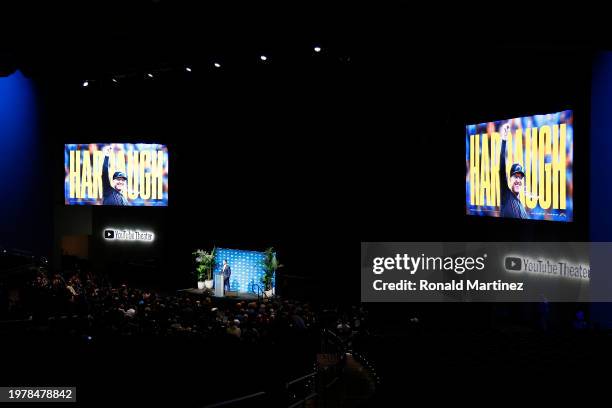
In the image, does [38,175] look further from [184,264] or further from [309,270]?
[309,270]

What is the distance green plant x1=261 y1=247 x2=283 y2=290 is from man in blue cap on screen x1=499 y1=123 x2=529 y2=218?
797cm

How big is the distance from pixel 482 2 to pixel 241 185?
12.6m

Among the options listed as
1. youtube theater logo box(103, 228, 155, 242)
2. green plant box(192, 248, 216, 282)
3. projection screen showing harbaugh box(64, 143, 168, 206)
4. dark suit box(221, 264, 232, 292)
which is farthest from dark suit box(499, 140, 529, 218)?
youtube theater logo box(103, 228, 155, 242)

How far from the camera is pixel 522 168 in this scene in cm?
1359

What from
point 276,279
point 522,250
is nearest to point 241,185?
point 276,279

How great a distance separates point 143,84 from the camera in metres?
22.4

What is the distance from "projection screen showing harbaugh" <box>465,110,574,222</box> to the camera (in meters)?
12.3

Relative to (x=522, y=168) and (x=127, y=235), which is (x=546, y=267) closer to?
(x=522, y=168)

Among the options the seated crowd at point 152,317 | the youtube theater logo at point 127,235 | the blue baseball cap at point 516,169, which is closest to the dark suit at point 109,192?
the youtube theater logo at point 127,235

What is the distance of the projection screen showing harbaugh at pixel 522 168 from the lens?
485 inches

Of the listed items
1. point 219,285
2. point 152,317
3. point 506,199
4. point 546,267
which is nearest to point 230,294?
point 219,285

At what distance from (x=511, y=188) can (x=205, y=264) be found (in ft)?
37.1

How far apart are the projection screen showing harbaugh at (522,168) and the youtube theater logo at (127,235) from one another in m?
12.3

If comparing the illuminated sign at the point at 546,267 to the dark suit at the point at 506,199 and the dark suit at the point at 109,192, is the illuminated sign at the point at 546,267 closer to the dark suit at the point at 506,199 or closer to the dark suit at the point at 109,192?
the dark suit at the point at 506,199
